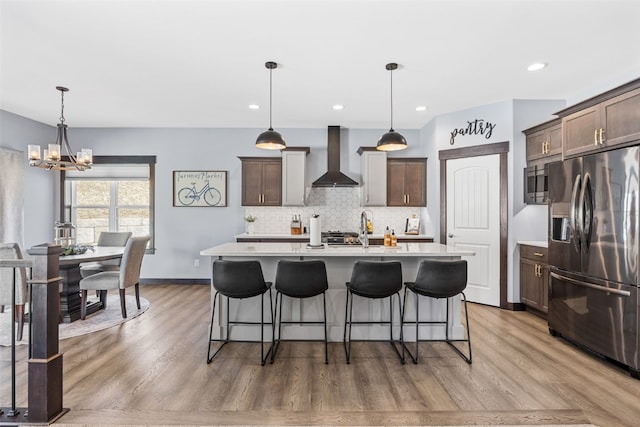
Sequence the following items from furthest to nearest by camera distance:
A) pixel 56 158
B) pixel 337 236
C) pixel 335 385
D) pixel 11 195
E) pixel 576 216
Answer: pixel 337 236, pixel 11 195, pixel 56 158, pixel 576 216, pixel 335 385

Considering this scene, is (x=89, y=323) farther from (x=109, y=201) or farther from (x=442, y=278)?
(x=442, y=278)

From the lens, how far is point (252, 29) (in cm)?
272

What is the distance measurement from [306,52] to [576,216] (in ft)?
9.84

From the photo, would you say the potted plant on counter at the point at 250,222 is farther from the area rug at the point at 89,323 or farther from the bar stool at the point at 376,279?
the bar stool at the point at 376,279

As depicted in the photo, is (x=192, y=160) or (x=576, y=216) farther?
(x=192, y=160)

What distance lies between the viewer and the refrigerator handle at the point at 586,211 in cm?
289

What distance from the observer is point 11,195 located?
4918mm

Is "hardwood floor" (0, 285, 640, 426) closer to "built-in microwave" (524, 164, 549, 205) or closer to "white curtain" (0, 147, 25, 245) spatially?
"built-in microwave" (524, 164, 549, 205)

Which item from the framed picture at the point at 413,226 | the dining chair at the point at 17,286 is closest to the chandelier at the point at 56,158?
the dining chair at the point at 17,286

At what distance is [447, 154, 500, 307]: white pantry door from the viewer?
4.53 meters

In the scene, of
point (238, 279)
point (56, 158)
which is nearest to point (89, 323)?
point (56, 158)

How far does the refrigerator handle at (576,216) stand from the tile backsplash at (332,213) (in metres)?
2.88

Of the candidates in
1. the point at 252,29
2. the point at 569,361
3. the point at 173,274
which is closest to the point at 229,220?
the point at 173,274

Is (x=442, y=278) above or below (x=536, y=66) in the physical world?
below
